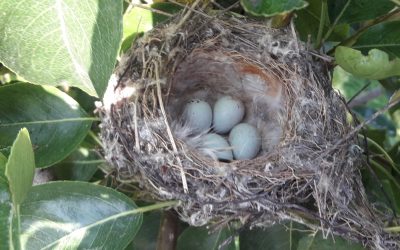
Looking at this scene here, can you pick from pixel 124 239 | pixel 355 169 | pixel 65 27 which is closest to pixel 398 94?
pixel 355 169

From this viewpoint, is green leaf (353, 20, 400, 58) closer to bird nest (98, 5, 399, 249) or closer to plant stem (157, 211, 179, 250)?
bird nest (98, 5, 399, 249)

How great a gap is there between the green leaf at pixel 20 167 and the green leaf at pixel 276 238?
0.55 meters

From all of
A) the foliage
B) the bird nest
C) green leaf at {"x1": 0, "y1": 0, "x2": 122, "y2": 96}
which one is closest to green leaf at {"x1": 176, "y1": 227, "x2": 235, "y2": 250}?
the foliage

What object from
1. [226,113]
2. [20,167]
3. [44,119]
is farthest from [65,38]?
[226,113]

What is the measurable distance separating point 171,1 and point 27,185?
1.61ft

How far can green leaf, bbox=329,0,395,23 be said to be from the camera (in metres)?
1.16

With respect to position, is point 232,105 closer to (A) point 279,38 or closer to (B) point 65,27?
(A) point 279,38

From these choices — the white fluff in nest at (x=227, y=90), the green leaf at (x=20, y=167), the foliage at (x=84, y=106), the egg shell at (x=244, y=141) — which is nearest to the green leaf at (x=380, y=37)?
the foliage at (x=84, y=106)

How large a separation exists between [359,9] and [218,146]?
1.38 ft

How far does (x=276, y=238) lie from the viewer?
1.21 metres

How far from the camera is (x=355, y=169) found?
3.66 ft

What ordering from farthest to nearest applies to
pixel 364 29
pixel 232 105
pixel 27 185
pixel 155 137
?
pixel 232 105
pixel 364 29
pixel 155 137
pixel 27 185

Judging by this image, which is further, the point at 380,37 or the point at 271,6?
the point at 380,37

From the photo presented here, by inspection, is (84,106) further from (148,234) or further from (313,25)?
(313,25)
